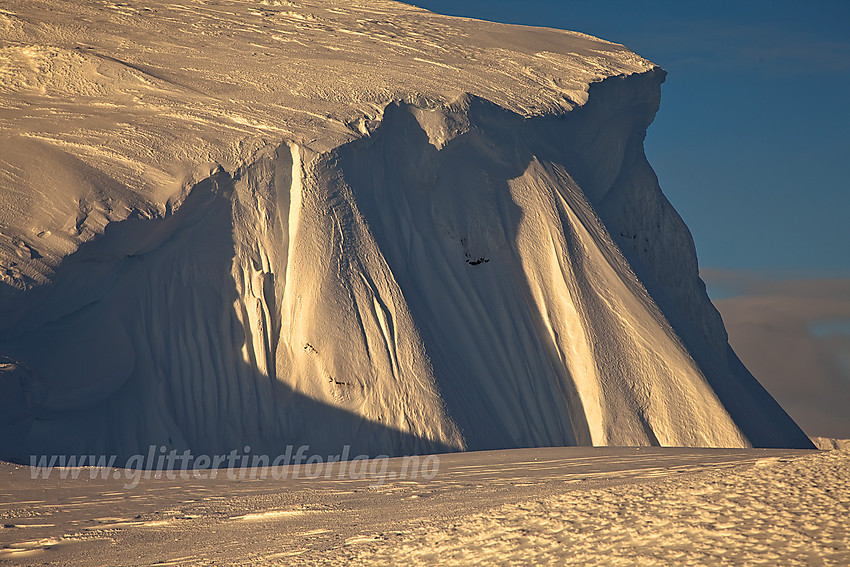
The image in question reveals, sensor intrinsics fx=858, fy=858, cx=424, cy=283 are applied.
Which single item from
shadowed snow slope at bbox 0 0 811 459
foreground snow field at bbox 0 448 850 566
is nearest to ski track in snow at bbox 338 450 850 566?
foreground snow field at bbox 0 448 850 566

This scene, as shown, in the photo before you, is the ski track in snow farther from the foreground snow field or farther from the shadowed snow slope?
the shadowed snow slope

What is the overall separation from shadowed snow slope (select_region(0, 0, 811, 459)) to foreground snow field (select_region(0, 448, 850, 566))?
3549mm

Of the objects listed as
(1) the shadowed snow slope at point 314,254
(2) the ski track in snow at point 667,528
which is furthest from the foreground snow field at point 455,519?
(1) the shadowed snow slope at point 314,254

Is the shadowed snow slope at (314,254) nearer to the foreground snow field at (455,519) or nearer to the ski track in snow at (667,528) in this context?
the foreground snow field at (455,519)

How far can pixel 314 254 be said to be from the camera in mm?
13688

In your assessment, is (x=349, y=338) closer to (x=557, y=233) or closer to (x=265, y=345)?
(x=265, y=345)

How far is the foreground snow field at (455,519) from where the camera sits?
5984 mm

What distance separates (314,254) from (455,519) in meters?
7.28

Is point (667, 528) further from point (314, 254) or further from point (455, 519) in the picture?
point (314, 254)

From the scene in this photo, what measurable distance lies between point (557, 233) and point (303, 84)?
212 inches

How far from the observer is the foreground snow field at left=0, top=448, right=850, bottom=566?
236 inches

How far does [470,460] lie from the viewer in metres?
11.1

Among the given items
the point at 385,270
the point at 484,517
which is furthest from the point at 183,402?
the point at 484,517

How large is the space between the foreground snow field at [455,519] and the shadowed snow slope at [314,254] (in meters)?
3.55
